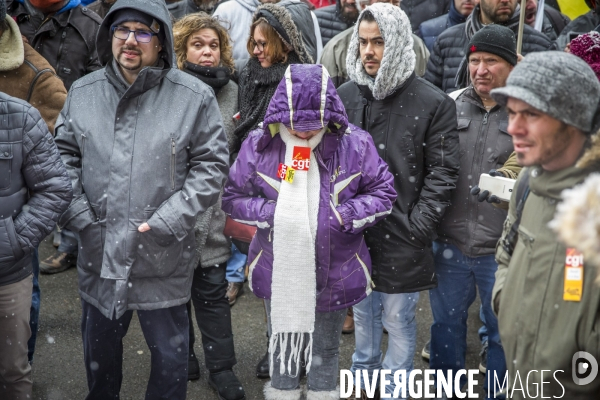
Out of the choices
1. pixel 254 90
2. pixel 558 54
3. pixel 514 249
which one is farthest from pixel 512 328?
pixel 254 90

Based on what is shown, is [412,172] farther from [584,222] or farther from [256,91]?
[584,222]

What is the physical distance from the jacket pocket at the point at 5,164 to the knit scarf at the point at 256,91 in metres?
1.57

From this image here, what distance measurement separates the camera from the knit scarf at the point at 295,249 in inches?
159

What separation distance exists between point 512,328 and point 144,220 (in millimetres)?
1970

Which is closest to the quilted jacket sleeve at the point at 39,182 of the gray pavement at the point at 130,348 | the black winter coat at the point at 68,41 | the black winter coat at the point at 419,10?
the gray pavement at the point at 130,348

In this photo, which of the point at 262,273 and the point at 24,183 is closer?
the point at 24,183

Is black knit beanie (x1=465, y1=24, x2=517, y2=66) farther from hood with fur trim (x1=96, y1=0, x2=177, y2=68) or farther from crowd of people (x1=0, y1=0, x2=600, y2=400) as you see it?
hood with fur trim (x1=96, y1=0, x2=177, y2=68)

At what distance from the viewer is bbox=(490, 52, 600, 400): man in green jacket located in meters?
2.64

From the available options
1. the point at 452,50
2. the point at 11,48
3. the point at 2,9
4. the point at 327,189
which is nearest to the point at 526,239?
the point at 327,189

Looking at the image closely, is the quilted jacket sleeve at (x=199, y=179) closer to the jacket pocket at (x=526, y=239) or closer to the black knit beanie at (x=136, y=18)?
the black knit beanie at (x=136, y=18)

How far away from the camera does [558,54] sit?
2.71 meters

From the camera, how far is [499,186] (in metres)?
3.83

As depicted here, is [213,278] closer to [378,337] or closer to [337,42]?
[378,337]

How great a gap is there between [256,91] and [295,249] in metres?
1.35
